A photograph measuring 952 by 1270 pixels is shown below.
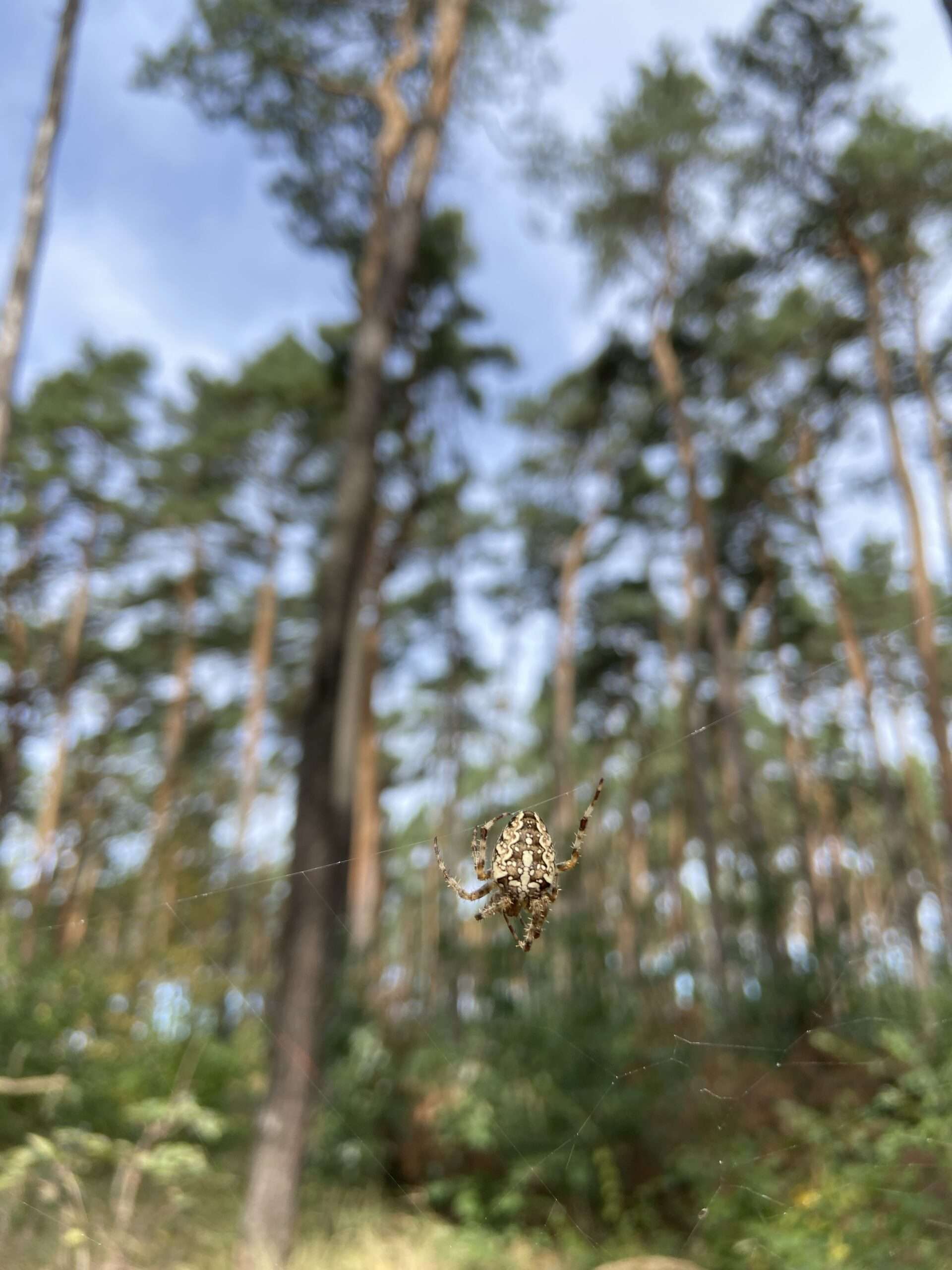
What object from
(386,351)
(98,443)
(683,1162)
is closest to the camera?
(683,1162)

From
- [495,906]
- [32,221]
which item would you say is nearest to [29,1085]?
[495,906]

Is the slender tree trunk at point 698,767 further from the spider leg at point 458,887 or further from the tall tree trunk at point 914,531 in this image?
the spider leg at point 458,887

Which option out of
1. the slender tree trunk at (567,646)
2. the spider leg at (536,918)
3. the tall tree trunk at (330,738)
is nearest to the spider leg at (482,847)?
the spider leg at (536,918)

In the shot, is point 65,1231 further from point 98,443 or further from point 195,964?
point 98,443

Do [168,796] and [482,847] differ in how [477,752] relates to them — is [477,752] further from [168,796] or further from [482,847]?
[482,847]

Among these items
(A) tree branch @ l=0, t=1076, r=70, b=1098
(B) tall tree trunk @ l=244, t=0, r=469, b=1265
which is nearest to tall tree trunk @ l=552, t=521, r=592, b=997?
(B) tall tree trunk @ l=244, t=0, r=469, b=1265

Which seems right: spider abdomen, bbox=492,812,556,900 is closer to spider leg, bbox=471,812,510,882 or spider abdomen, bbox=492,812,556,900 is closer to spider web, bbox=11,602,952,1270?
spider leg, bbox=471,812,510,882

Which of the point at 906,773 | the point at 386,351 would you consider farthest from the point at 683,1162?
the point at 906,773
